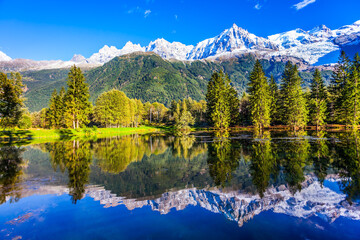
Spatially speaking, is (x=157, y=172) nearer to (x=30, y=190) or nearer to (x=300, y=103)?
(x=30, y=190)

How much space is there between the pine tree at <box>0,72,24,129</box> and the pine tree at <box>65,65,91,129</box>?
40.8 feet

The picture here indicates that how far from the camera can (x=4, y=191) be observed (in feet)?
36.5

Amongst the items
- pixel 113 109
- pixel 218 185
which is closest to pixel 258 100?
pixel 218 185

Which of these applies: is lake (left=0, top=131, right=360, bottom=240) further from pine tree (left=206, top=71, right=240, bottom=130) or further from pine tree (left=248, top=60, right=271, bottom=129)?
pine tree (left=206, top=71, right=240, bottom=130)

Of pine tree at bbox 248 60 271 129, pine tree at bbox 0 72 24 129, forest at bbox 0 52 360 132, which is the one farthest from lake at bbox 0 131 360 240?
pine tree at bbox 248 60 271 129

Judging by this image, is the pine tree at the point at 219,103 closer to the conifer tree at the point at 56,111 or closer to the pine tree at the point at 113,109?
the pine tree at the point at 113,109

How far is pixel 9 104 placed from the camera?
4653 cm

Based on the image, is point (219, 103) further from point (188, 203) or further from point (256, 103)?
point (188, 203)

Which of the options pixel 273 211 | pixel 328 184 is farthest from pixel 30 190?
pixel 328 184

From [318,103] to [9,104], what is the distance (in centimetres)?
8054

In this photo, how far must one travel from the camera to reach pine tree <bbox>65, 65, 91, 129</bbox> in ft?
194

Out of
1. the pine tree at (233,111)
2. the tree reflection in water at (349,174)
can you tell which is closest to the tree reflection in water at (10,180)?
the tree reflection in water at (349,174)

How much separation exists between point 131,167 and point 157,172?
2861mm

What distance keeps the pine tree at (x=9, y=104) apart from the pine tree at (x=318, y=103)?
78.2 meters
